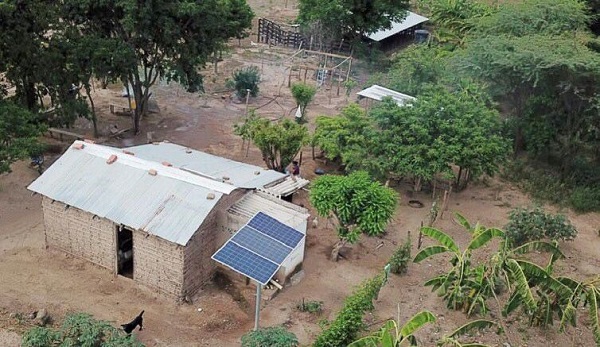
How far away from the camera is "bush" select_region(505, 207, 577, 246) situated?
811 inches

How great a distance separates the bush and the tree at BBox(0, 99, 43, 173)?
1532 centimetres

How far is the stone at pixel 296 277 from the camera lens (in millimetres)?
18328

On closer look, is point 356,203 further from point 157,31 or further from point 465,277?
point 157,31

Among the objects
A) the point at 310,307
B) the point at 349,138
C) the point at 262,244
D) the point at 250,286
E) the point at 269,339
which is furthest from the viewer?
the point at 349,138

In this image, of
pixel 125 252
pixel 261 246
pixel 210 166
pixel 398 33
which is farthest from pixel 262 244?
pixel 398 33

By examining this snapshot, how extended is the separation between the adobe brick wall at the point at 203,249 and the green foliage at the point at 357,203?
2556 millimetres

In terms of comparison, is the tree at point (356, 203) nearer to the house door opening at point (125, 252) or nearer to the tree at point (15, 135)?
the house door opening at point (125, 252)

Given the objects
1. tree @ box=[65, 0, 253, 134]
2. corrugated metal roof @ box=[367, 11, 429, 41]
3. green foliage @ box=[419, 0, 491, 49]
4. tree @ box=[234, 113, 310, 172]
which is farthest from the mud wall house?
green foliage @ box=[419, 0, 491, 49]

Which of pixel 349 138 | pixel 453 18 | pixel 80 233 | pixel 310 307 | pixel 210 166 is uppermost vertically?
pixel 453 18

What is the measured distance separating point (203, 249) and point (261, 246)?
206 cm

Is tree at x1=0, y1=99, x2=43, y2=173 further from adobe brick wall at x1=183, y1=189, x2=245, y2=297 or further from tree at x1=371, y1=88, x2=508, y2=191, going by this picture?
tree at x1=371, y1=88, x2=508, y2=191

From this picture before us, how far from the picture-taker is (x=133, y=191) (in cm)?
1781

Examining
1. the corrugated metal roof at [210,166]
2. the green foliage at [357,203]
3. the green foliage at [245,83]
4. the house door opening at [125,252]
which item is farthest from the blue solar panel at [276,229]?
the green foliage at [245,83]

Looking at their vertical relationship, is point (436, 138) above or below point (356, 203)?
above
